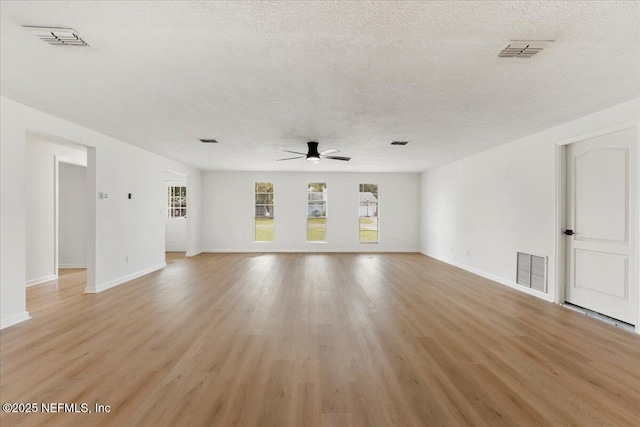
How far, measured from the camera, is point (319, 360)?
8.36 feet

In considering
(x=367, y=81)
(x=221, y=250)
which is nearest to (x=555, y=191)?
(x=367, y=81)

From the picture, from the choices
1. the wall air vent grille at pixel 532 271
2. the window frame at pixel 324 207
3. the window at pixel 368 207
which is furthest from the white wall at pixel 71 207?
the wall air vent grille at pixel 532 271

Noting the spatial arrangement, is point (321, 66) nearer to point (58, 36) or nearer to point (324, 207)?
point (58, 36)

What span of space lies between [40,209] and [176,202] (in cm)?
450

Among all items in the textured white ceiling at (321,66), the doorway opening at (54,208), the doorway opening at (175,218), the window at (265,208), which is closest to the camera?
the textured white ceiling at (321,66)

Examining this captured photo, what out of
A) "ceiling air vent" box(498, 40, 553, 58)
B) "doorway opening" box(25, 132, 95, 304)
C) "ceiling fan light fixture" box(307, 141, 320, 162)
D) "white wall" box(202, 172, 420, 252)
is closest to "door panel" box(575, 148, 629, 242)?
"ceiling air vent" box(498, 40, 553, 58)

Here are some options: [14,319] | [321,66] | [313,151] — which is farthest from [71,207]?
[321,66]

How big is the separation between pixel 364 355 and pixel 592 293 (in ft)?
11.0

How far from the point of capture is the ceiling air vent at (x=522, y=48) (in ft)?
7.11

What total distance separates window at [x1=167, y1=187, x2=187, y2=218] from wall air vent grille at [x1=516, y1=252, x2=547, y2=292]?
367 inches

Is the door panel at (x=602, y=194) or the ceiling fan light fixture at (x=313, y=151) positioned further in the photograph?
the ceiling fan light fixture at (x=313, y=151)

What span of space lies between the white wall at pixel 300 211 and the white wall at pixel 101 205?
1574mm

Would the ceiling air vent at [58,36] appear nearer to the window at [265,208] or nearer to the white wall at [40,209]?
the white wall at [40,209]

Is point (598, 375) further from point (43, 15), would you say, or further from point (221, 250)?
point (221, 250)
